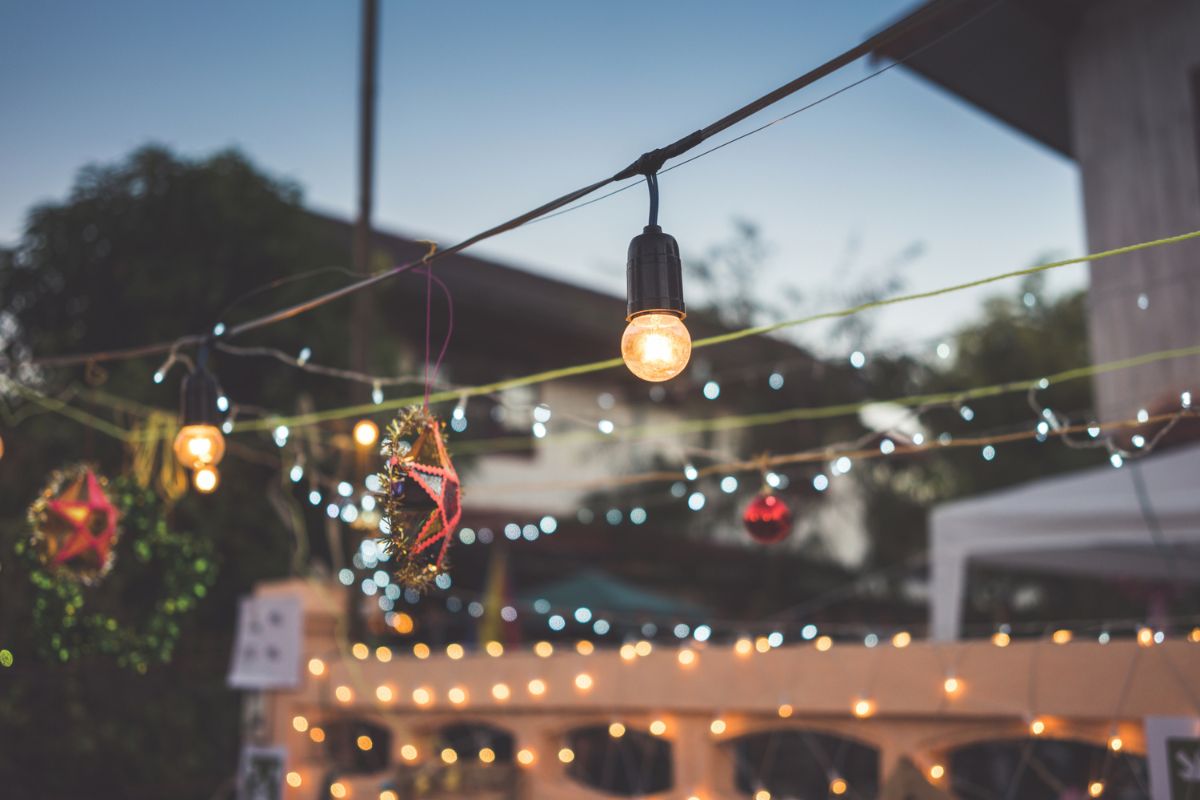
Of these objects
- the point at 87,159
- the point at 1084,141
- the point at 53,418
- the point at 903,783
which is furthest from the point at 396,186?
the point at 903,783

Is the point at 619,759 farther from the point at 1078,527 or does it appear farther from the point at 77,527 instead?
the point at 77,527

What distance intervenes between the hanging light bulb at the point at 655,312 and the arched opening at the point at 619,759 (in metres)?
6.26

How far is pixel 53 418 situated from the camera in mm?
7922

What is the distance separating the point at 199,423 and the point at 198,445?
3.5 inches

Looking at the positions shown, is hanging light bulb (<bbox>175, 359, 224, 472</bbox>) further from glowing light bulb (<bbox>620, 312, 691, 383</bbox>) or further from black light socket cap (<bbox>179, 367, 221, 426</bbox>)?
glowing light bulb (<bbox>620, 312, 691, 383</bbox>)

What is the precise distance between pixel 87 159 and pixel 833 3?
660cm

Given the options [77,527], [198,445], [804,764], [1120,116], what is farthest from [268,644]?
[1120,116]

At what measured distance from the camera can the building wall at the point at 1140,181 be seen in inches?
284

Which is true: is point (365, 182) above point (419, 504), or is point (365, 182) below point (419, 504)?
above

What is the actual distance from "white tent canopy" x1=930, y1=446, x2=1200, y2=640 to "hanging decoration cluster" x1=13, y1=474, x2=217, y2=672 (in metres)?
4.75

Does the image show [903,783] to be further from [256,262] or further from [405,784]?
[256,262]

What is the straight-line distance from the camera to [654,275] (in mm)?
2658

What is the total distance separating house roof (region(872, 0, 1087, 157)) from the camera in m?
8.14

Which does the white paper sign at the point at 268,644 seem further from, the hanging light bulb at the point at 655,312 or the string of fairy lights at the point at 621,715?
the hanging light bulb at the point at 655,312
